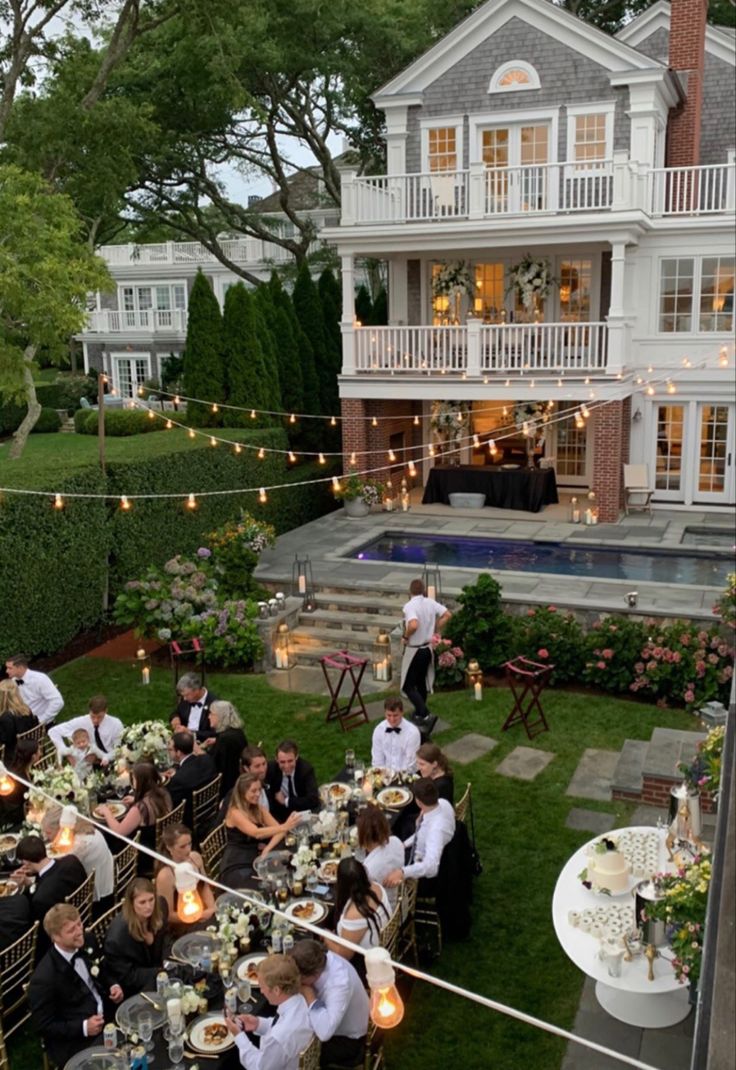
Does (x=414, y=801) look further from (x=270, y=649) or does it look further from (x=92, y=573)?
(x=92, y=573)

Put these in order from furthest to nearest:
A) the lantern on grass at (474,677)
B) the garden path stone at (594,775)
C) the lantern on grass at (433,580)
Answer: the lantern on grass at (433,580) → the lantern on grass at (474,677) → the garden path stone at (594,775)

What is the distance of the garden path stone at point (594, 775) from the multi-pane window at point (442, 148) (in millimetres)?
15144

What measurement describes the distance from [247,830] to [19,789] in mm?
2552

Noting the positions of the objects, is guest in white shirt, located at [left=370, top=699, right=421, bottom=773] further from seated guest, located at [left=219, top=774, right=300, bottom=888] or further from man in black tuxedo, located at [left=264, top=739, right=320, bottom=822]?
seated guest, located at [left=219, top=774, right=300, bottom=888]

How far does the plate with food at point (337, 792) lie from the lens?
8.04 m

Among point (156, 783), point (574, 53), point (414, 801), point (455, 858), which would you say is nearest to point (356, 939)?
point (455, 858)

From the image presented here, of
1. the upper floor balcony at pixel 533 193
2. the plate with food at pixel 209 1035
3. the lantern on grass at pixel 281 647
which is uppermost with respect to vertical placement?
the upper floor balcony at pixel 533 193

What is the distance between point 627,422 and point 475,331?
12.5 ft

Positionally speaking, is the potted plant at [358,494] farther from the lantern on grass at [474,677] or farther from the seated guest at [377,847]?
the seated guest at [377,847]

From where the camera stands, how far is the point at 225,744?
355 inches

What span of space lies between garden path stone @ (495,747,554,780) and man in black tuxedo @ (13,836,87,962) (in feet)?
15.7

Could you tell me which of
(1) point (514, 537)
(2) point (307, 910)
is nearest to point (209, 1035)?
(2) point (307, 910)

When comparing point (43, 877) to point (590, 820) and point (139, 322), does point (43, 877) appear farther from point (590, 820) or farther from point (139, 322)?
point (139, 322)

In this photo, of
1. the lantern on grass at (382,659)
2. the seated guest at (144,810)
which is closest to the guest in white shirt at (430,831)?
the seated guest at (144,810)
